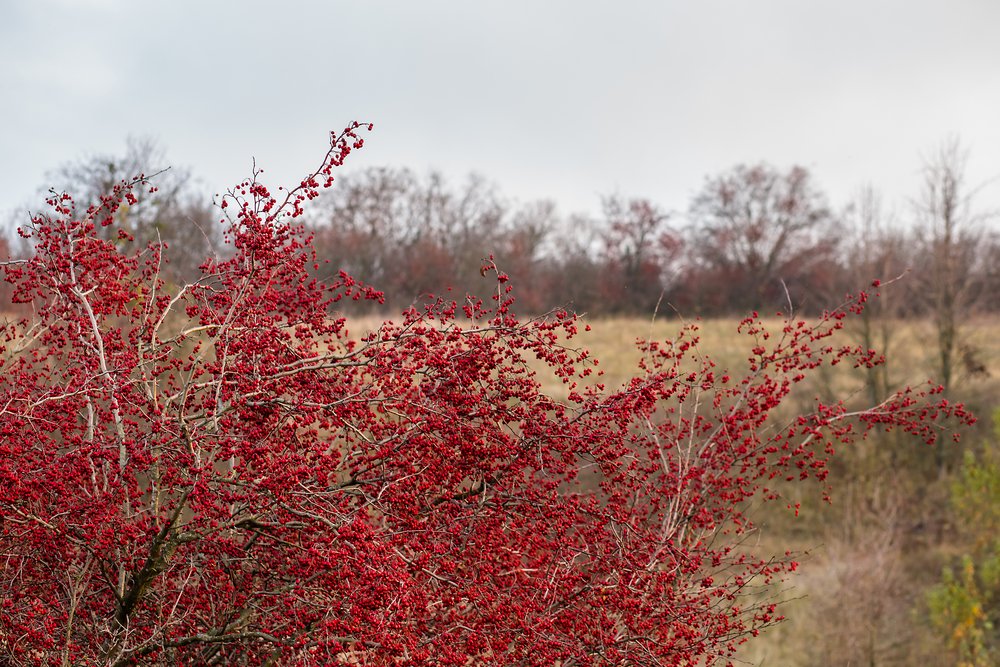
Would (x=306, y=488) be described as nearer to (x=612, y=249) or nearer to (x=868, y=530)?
(x=868, y=530)

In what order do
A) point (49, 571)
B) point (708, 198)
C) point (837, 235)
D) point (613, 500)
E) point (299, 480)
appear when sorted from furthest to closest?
point (708, 198), point (837, 235), point (613, 500), point (49, 571), point (299, 480)

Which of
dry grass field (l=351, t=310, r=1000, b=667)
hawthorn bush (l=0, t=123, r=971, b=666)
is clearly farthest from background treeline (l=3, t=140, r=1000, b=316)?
hawthorn bush (l=0, t=123, r=971, b=666)

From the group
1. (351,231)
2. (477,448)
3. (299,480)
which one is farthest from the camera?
(351,231)

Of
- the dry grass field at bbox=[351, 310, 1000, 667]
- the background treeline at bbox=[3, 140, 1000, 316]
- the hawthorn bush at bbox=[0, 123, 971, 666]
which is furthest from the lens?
the background treeline at bbox=[3, 140, 1000, 316]

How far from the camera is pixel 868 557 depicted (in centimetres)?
1462

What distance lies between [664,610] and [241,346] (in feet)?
8.72

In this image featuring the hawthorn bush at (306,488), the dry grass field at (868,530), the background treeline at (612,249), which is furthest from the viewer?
the background treeline at (612,249)

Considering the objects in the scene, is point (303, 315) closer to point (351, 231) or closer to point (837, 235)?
point (351, 231)

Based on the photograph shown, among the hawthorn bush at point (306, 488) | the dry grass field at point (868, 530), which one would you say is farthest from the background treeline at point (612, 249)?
the hawthorn bush at point (306, 488)

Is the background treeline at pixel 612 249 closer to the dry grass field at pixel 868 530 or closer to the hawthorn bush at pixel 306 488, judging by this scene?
the dry grass field at pixel 868 530

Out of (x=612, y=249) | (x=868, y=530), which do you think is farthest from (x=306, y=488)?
(x=612, y=249)

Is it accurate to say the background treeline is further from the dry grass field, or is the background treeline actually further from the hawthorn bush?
the hawthorn bush

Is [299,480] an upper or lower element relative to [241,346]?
lower

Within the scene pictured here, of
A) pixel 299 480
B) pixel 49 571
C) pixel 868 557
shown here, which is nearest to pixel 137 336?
pixel 49 571
